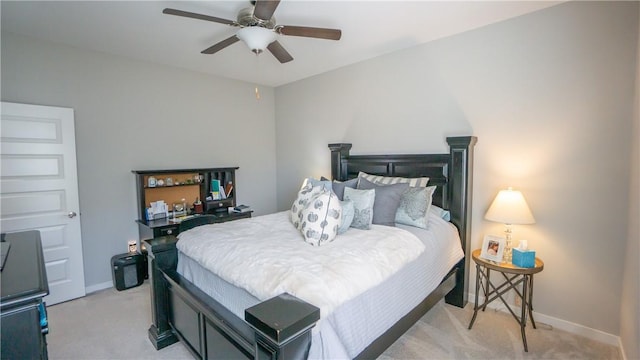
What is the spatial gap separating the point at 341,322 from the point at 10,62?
3.83 meters

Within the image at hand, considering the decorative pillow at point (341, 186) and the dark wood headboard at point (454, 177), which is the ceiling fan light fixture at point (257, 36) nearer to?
the decorative pillow at point (341, 186)

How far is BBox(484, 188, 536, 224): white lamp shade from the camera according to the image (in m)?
2.33

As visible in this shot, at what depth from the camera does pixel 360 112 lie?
3777 millimetres

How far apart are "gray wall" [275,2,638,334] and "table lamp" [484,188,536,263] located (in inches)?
10.3

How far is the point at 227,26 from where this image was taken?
2732mm

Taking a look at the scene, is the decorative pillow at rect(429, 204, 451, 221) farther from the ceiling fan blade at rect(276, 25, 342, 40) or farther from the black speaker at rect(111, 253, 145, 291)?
the black speaker at rect(111, 253, 145, 291)

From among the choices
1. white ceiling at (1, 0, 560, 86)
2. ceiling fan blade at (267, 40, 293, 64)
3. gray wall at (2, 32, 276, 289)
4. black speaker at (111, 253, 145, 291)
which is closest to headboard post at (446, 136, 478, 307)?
white ceiling at (1, 0, 560, 86)

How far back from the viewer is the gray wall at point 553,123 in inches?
85.8

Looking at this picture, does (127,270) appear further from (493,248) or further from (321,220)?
(493,248)

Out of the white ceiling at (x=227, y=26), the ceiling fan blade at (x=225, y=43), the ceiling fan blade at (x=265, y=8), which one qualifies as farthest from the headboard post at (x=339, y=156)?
the ceiling fan blade at (x=265, y=8)

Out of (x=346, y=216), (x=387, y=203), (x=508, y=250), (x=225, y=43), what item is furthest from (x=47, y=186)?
(x=508, y=250)

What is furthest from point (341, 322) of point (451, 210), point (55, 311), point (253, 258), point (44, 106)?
point (44, 106)

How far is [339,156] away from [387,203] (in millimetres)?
1351

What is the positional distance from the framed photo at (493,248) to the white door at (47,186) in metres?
4.09
